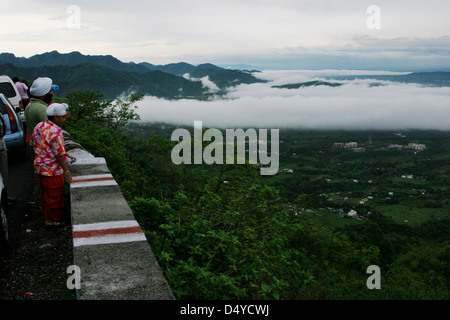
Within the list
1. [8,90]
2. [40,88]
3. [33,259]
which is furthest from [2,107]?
[33,259]

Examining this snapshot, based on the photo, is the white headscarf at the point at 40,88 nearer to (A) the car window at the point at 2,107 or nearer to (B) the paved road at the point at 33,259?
(B) the paved road at the point at 33,259

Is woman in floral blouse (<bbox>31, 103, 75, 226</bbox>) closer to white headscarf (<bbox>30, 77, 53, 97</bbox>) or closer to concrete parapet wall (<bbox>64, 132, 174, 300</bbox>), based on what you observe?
concrete parapet wall (<bbox>64, 132, 174, 300</bbox>)

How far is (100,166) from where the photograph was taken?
22.4 ft

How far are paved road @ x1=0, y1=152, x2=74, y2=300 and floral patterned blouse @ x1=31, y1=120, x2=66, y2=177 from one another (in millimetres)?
953

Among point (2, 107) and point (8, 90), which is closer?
point (2, 107)

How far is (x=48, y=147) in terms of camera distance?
5.64 metres

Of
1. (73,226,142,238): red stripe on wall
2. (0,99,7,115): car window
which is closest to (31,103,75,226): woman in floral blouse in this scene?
(73,226,142,238): red stripe on wall

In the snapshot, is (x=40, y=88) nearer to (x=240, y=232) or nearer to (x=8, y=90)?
(x=240, y=232)

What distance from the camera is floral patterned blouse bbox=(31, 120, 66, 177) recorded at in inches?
220

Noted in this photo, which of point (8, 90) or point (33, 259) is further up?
point (8, 90)

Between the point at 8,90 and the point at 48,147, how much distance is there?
351 inches

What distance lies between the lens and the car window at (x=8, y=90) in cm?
1270
